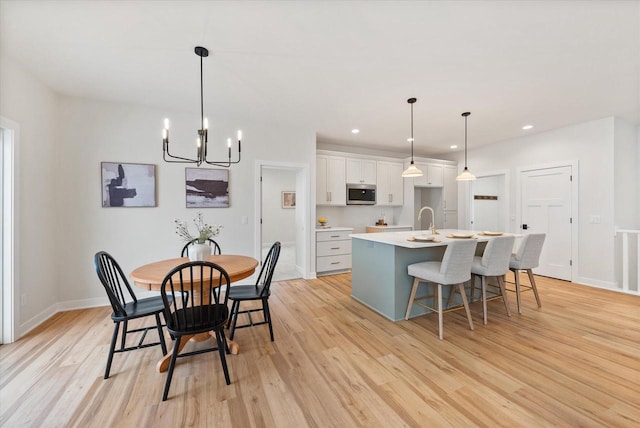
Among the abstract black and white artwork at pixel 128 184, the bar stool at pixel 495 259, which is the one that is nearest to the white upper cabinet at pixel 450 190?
the bar stool at pixel 495 259

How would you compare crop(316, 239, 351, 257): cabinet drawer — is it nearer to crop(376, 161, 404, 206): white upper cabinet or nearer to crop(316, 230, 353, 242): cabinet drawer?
crop(316, 230, 353, 242): cabinet drawer

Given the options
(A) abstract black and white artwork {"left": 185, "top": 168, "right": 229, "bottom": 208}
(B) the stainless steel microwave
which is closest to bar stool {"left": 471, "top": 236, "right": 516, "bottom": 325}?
(B) the stainless steel microwave

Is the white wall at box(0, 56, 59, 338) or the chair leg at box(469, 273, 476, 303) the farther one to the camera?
the chair leg at box(469, 273, 476, 303)

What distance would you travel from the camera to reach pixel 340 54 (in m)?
2.36

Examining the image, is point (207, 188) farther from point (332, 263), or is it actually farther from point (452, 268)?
point (452, 268)

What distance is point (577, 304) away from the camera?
11.0 ft

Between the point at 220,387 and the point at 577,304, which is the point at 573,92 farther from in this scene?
the point at 220,387

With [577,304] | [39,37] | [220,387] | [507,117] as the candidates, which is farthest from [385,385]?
[507,117]

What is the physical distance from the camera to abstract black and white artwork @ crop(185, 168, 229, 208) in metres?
3.81

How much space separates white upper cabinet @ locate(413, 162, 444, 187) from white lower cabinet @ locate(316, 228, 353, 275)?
227 cm

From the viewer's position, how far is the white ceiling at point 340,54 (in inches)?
73.0

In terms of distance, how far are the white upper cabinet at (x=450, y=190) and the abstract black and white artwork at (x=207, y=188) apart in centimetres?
506

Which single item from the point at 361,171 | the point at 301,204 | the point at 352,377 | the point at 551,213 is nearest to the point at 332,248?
the point at 301,204

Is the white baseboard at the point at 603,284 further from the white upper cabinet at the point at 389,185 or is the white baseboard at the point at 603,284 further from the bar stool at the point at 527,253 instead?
the white upper cabinet at the point at 389,185
